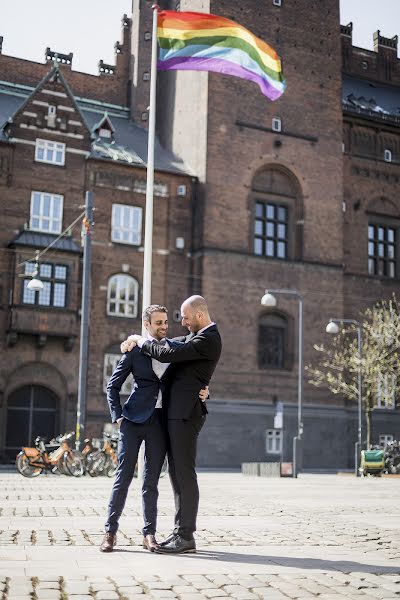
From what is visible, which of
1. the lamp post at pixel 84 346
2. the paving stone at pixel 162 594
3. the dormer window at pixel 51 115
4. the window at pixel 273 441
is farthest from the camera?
the window at pixel 273 441

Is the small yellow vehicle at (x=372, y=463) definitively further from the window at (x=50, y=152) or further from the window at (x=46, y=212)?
the window at (x=50, y=152)

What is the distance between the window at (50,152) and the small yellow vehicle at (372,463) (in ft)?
→ 59.5

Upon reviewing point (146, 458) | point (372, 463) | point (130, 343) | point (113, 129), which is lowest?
point (372, 463)

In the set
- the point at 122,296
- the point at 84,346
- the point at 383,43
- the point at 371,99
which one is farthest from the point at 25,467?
the point at 383,43

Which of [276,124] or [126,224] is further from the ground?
[276,124]

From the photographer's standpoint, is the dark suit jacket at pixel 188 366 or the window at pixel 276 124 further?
the window at pixel 276 124

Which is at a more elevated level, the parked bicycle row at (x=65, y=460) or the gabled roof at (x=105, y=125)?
the gabled roof at (x=105, y=125)

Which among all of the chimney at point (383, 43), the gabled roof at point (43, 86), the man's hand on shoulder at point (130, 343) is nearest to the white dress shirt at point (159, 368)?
the man's hand on shoulder at point (130, 343)

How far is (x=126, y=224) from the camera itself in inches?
1463

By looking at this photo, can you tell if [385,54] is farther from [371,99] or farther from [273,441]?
[273,441]

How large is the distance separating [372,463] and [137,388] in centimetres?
2393

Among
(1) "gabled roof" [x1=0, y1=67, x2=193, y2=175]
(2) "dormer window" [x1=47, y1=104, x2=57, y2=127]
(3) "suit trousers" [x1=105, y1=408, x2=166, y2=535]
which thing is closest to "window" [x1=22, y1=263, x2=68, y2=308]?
(1) "gabled roof" [x1=0, y1=67, x2=193, y2=175]

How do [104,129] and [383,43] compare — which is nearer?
[104,129]

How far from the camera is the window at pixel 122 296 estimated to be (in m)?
36.3
